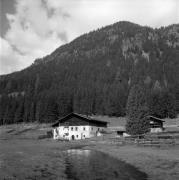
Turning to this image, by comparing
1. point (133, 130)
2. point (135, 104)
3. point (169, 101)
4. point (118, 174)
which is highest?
point (169, 101)

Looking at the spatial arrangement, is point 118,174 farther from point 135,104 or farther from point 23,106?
point 23,106

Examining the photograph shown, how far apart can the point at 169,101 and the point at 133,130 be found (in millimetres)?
84443

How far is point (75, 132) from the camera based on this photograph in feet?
347

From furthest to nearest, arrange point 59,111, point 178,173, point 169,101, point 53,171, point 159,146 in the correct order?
point 59,111 → point 169,101 → point 159,146 → point 53,171 → point 178,173

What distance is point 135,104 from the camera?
76.9 m

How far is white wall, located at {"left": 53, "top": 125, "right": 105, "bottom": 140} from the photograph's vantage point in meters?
104

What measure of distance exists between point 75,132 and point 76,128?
4.41ft

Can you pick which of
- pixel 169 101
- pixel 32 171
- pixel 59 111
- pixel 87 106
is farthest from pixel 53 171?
pixel 87 106

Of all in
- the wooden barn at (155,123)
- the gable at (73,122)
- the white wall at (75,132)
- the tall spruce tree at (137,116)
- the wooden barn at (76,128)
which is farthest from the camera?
the wooden barn at (155,123)

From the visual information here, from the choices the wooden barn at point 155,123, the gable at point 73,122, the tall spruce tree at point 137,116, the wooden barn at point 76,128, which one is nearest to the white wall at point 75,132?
the wooden barn at point 76,128

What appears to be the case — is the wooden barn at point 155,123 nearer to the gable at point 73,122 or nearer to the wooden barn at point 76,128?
the wooden barn at point 76,128

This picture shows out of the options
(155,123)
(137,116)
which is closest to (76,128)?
(155,123)

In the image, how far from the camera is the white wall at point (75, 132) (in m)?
104

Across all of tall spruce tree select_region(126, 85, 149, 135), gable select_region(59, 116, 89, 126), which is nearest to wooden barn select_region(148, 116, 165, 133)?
gable select_region(59, 116, 89, 126)
